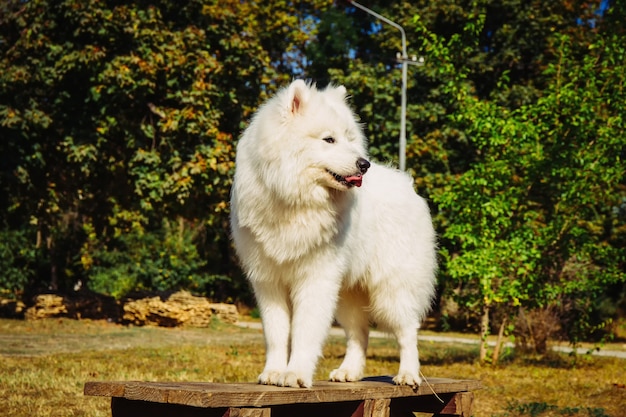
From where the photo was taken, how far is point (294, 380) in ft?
14.7

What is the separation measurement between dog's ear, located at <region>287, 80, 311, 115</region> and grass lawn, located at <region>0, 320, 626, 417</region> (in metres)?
4.07

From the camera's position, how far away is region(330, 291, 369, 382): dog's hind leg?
5.84 m

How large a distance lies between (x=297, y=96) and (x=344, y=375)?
2.31 meters

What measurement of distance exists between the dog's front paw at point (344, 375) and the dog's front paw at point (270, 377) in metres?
1.03

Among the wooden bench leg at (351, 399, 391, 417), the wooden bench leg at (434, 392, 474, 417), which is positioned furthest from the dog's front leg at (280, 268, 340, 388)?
the wooden bench leg at (434, 392, 474, 417)

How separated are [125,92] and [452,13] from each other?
1178 cm

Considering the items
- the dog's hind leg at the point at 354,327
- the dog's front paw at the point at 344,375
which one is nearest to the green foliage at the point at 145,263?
the dog's hind leg at the point at 354,327

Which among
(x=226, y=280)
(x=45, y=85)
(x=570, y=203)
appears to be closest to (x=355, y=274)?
(x=570, y=203)

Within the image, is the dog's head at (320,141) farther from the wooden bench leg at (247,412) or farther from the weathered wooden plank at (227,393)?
the wooden bench leg at (247,412)

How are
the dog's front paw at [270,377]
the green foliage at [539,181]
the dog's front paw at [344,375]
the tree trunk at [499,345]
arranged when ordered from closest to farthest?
the dog's front paw at [270,377], the dog's front paw at [344,375], the green foliage at [539,181], the tree trunk at [499,345]

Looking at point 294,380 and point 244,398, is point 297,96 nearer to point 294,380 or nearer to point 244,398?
point 294,380

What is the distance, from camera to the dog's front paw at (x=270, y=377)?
464 centimetres

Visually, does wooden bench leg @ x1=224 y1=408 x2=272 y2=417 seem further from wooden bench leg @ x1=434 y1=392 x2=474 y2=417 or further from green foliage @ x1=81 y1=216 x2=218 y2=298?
green foliage @ x1=81 y1=216 x2=218 y2=298

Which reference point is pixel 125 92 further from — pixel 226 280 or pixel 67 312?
pixel 226 280
